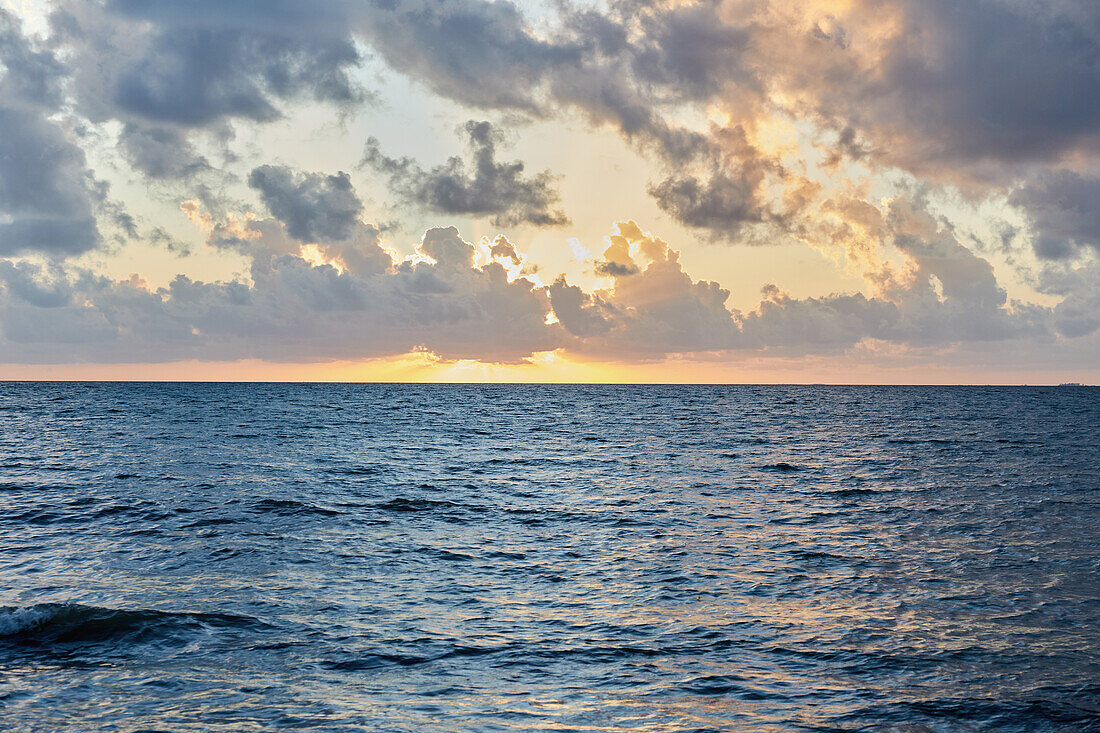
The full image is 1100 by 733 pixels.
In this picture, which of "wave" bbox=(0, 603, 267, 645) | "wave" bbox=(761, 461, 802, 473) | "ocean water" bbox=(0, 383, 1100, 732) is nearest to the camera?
"ocean water" bbox=(0, 383, 1100, 732)

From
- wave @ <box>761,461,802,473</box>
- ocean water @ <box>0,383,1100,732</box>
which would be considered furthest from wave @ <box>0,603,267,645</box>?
Answer: wave @ <box>761,461,802,473</box>

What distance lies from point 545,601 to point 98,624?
10.2 metres

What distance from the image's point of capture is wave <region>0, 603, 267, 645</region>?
16.0m

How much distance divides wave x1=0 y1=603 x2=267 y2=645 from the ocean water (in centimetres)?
8

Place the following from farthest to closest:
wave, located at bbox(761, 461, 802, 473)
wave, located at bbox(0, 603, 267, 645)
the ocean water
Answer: wave, located at bbox(761, 461, 802, 473) → wave, located at bbox(0, 603, 267, 645) → the ocean water

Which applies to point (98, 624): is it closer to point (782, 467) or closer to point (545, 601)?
point (545, 601)

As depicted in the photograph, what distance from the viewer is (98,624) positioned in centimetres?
1669

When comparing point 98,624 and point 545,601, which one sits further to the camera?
point 545,601

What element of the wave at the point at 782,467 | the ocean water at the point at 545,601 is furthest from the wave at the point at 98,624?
the wave at the point at 782,467

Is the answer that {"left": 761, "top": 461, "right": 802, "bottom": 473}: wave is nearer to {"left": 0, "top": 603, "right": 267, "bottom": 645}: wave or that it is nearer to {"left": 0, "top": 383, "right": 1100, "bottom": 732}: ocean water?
{"left": 0, "top": 383, "right": 1100, "bottom": 732}: ocean water

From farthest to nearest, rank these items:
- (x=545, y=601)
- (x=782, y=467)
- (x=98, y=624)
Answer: (x=782, y=467) → (x=545, y=601) → (x=98, y=624)

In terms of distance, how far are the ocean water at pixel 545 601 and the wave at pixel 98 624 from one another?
0.27ft

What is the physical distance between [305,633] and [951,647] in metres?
13.9

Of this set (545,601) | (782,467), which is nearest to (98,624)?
(545,601)
